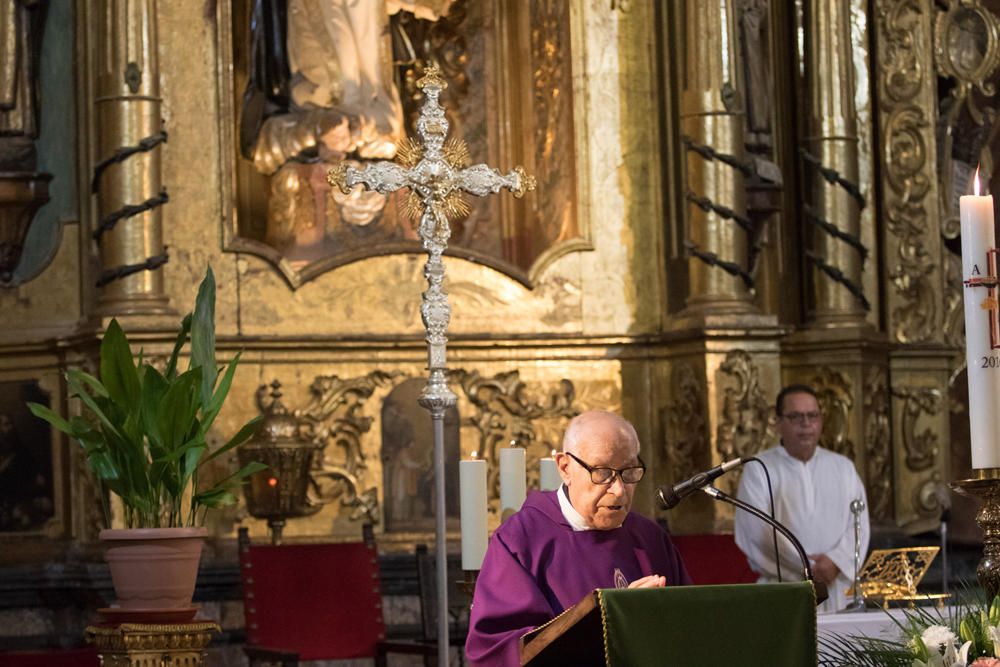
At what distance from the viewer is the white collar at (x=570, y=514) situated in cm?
547

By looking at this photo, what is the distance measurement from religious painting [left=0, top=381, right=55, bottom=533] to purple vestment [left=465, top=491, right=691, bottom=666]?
4.78 meters

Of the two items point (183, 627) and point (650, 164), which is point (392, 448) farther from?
point (183, 627)

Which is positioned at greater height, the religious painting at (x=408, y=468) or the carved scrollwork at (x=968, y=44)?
the carved scrollwork at (x=968, y=44)

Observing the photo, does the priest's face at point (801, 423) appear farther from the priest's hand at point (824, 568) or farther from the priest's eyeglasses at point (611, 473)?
the priest's eyeglasses at point (611, 473)

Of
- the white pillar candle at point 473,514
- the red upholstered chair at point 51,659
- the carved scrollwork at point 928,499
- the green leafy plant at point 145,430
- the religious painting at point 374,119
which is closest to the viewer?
the white pillar candle at point 473,514

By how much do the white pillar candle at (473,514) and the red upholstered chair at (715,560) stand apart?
2313mm

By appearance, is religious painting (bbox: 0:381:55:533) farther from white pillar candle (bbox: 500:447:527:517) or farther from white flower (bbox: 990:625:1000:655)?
white flower (bbox: 990:625:1000:655)

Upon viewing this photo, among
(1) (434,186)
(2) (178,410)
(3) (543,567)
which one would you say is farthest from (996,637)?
(1) (434,186)

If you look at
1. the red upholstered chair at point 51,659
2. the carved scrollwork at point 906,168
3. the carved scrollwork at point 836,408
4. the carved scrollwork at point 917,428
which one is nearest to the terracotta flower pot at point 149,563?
the red upholstered chair at point 51,659

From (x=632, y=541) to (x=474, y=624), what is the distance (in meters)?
0.60

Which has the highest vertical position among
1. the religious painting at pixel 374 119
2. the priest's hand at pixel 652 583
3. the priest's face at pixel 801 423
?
the religious painting at pixel 374 119

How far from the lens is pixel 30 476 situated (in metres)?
9.77

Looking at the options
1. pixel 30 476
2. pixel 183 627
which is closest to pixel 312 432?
pixel 30 476

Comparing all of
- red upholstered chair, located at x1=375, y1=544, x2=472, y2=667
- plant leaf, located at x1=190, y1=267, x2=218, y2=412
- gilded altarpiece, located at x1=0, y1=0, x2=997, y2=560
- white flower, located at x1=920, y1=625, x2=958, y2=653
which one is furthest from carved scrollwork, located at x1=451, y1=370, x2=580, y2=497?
white flower, located at x1=920, y1=625, x2=958, y2=653
